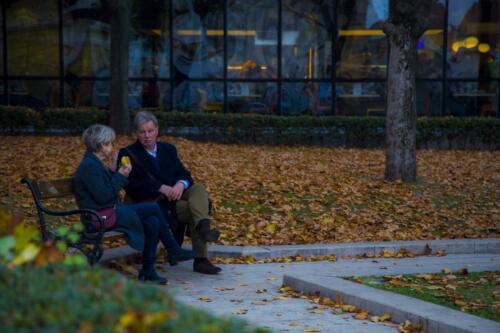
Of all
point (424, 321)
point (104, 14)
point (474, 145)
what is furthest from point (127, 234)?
point (104, 14)

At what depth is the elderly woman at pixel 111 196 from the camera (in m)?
7.45

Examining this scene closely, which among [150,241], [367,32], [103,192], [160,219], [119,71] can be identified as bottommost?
[150,241]

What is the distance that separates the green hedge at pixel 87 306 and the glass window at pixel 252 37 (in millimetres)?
21311

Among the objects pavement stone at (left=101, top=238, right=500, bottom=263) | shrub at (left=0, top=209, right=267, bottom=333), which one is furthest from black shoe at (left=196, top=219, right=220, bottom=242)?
shrub at (left=0, top=209, right=267, bottom=333)

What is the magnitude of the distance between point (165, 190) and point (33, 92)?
16954mm

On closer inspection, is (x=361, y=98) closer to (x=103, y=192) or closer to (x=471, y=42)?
(x=471, y=42)

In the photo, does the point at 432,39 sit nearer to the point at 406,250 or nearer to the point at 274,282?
the point at 406,250

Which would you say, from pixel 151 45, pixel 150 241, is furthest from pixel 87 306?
pixel 151 45

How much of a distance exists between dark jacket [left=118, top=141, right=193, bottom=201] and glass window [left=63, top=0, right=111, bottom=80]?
16.1 metres

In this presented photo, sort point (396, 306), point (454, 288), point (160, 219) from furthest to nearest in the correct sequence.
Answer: point (160, 219) < point (454, 288) < point (396, 306)

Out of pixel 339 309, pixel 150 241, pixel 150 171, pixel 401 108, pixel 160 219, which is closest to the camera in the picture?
pixel 339 309

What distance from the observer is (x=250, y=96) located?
24031 mm

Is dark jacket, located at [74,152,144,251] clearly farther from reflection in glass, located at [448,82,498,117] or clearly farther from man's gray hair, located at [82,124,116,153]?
reflection in glass, located at [448,82,498,117]

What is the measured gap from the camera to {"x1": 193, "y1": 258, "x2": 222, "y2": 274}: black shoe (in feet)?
26.6
